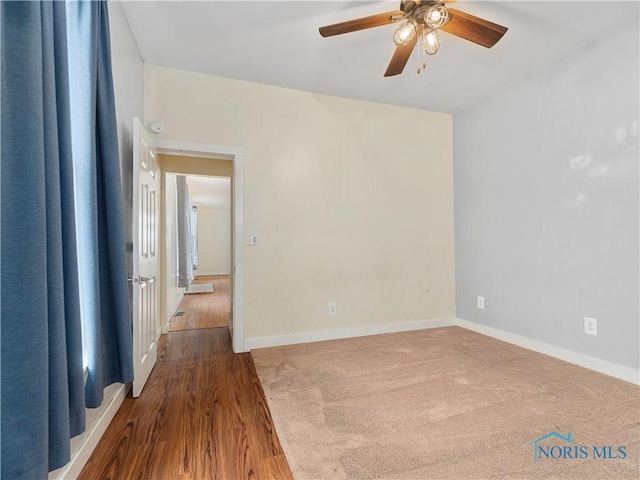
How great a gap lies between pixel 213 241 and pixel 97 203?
915 cm

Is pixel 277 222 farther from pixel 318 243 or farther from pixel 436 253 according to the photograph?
pixel 436 253

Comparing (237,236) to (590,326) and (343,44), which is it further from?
(590,326)

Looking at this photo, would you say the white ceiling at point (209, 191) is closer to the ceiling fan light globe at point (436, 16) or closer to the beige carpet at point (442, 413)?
the beige carpet at point (442, 413)

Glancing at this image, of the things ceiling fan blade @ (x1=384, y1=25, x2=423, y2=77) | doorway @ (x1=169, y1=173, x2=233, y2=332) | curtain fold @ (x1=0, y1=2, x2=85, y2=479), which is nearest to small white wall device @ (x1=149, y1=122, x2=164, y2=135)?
doorway @ (x1=169, y1=173, x2=233, y2=332)

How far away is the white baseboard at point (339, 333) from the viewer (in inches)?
121

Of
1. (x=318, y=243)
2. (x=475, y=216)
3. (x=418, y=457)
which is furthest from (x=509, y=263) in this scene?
(x=418, y=457)

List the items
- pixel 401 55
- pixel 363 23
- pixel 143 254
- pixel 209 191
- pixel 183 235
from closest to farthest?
pixel 363 23, pixel 401 55, pixel 143 254, pixel 183 235, pixel 209 191

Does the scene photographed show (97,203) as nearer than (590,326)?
Yes

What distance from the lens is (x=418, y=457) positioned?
151cm

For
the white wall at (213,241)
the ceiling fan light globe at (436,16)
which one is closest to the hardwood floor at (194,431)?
the ceiling fan light globe at (436,16)

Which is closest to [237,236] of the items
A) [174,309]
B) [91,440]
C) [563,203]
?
[91,440]

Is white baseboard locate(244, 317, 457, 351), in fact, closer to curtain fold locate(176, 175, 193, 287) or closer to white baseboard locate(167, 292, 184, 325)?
white baseboard locate(167, 292, 184, 325)

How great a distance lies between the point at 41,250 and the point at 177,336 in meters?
2.87

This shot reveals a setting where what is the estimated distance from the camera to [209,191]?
800 centimetres
